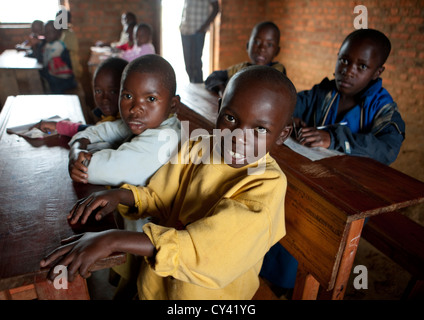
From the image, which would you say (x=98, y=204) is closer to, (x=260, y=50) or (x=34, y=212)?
(x=34, y=212)

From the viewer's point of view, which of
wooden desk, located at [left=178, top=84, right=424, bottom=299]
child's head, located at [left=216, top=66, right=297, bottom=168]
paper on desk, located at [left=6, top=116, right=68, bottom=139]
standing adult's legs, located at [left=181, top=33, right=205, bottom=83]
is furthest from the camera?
standing adult's legs, located at [left=181, top=33, right=205, bottom=83]

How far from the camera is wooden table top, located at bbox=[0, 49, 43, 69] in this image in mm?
3996

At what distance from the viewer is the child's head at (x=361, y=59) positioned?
1.57m

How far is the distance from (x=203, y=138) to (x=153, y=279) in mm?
552

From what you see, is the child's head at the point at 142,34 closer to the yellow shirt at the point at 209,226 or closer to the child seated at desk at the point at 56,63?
the child seated at desk at the point at 56,63

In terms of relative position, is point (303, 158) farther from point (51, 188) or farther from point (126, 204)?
point (51, 188)

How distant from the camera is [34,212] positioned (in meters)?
0.96

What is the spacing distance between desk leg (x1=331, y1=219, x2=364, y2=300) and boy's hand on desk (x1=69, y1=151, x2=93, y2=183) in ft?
3.23

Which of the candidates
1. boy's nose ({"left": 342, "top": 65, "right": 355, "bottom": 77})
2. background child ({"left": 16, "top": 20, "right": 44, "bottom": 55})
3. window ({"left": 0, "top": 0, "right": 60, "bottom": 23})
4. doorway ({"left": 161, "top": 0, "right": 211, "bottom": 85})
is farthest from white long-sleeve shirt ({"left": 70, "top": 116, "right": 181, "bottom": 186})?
window ({"left": 0, "top": 0, "right": 60, "bottom": 23})

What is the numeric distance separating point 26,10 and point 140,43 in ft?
9.88

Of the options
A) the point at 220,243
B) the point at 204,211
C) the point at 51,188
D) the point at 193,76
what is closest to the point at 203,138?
the point at 204,211

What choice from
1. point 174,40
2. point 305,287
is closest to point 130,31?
point 174,40

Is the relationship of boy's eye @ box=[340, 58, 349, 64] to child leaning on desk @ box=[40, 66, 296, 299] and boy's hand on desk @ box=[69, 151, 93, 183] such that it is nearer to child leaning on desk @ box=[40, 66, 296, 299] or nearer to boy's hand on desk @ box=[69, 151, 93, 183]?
child leaning on desk @ box=[40, 66, 296, 299]

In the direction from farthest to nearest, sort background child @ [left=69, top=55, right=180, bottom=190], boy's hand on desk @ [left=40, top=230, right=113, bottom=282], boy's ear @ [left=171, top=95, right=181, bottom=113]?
1. boy's ear @ [left=171, top=95, right=181, bottom=113]
2. background child @ [left=69, top=55, right=180, bottom=190]
3. boy's hand on desk @ [left=40, top=230, right=113, bottom=282]
